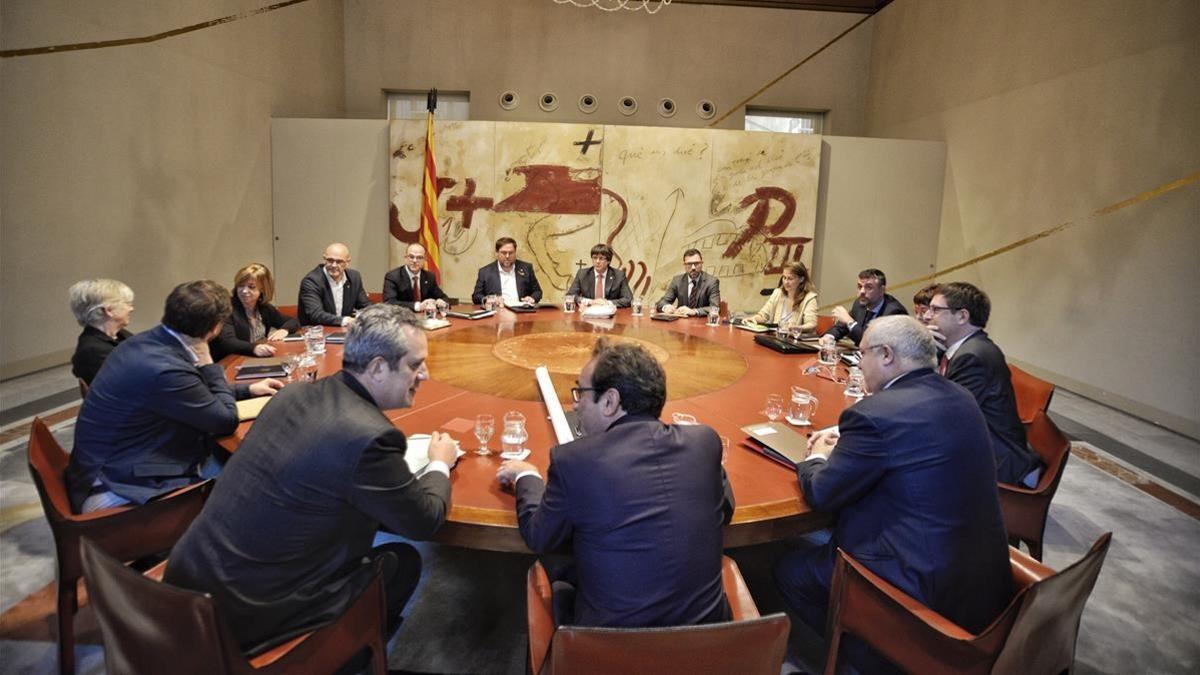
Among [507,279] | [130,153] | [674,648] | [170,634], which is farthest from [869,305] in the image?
[130,153]

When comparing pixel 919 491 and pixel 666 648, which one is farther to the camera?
→ pixel 919 491

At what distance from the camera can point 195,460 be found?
237 centimetres

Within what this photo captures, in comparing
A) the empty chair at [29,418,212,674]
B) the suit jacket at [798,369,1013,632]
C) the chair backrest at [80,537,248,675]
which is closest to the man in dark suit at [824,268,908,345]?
the suit jacket at [798,369,1013,632]

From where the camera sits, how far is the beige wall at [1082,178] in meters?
4.81

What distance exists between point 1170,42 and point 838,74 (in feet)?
15.7

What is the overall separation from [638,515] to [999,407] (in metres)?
1.94

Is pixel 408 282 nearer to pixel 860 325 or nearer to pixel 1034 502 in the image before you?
pixel 860 325

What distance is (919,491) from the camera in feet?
5.65

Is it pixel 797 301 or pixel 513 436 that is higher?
pixel 797 301

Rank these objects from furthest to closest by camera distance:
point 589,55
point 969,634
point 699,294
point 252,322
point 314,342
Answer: point 589,55
point 699,294
point 252,322
point 314,342
point 969,634

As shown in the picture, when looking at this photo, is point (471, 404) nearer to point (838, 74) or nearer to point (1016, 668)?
point (1016, 668)

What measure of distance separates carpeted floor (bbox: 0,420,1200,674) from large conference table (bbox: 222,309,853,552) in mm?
721

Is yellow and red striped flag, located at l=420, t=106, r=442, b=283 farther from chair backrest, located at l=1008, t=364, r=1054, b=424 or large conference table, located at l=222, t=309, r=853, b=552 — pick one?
chair backrest, located at l=1008, t=364, r=1054, b=424

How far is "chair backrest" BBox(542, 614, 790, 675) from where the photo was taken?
3.93 ft
